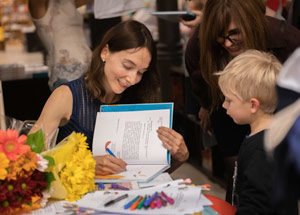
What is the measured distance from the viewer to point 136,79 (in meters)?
2.17

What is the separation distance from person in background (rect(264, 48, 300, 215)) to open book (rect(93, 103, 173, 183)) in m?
0.86

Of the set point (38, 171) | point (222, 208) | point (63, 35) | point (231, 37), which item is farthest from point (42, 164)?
point (63, 35)

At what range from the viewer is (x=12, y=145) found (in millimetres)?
1471

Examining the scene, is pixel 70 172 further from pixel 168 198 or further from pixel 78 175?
pixel 168 198

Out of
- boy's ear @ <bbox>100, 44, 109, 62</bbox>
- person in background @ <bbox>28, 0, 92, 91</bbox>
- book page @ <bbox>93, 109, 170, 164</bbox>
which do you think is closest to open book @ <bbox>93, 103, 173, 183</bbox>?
book page @ <bbox>93, 109, 170, 164</bbox>

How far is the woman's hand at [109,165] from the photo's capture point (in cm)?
187

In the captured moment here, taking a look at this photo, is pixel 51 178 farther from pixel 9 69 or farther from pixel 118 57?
pixel 9 69

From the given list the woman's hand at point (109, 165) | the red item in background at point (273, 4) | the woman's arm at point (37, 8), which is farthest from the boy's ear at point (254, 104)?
the woman's arm at point (37, 8)

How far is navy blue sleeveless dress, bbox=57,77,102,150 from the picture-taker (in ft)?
7.41

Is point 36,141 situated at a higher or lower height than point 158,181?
higher

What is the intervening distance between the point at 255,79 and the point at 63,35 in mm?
1684

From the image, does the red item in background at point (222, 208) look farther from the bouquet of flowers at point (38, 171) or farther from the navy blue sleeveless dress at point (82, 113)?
the navy blue sleeveless dress at point (82, 113)

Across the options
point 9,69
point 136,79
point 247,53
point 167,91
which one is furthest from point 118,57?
point 167,91

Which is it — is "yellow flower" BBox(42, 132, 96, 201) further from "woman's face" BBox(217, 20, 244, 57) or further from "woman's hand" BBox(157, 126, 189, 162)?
"woman's face" BBox(217, 20, 244, 57)
